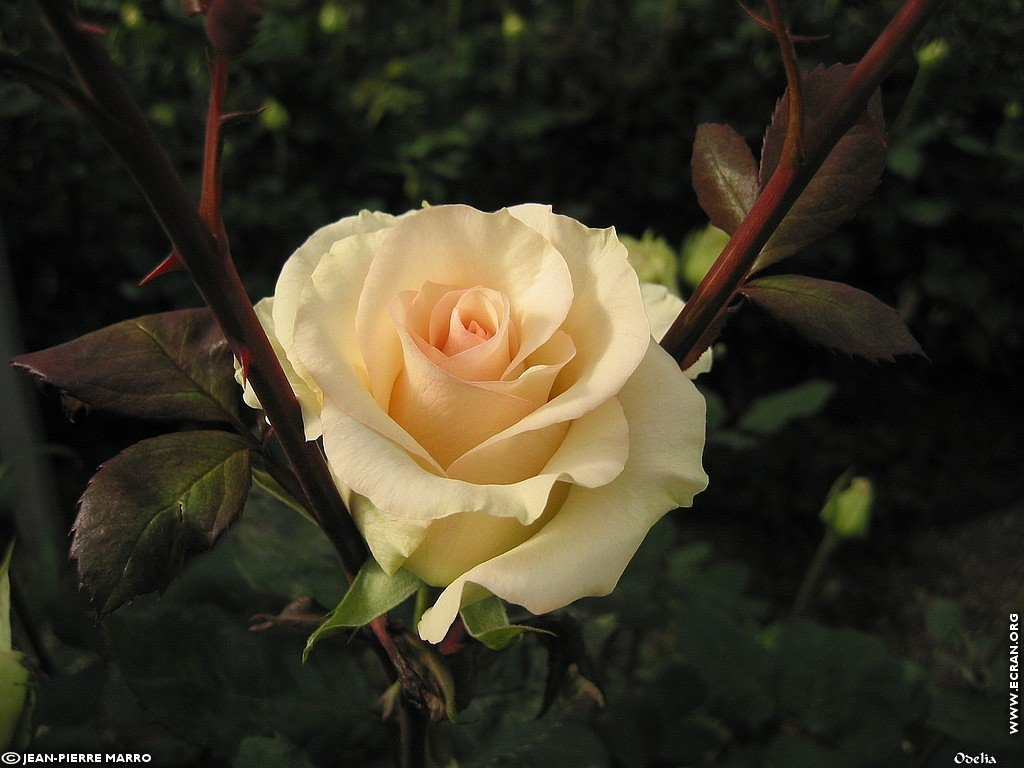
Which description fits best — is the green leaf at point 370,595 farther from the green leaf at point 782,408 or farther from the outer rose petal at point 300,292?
the green leaf at point 782,408

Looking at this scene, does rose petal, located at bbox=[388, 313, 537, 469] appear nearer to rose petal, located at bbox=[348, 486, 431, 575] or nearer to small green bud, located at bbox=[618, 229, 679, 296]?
rose petal, located at bbox=[348, 486, 431, 575]

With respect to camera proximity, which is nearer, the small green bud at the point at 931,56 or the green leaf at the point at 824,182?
the green leaf at the point at 824,182

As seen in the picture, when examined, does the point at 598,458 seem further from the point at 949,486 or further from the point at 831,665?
the point at 949,486

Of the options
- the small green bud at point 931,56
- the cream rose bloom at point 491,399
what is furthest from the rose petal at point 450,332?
the small green bud at point 931,56

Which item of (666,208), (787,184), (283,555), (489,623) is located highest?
(787,184)

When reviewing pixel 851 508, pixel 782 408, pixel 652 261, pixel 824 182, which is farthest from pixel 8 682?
pixel 782 408

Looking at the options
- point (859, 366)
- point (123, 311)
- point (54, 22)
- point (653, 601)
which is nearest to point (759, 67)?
point (859, 366)

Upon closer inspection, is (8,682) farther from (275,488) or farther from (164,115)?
(164,115)

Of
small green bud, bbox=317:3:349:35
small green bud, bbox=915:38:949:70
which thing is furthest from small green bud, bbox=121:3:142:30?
small green bud, bbox=915:38:949:70
